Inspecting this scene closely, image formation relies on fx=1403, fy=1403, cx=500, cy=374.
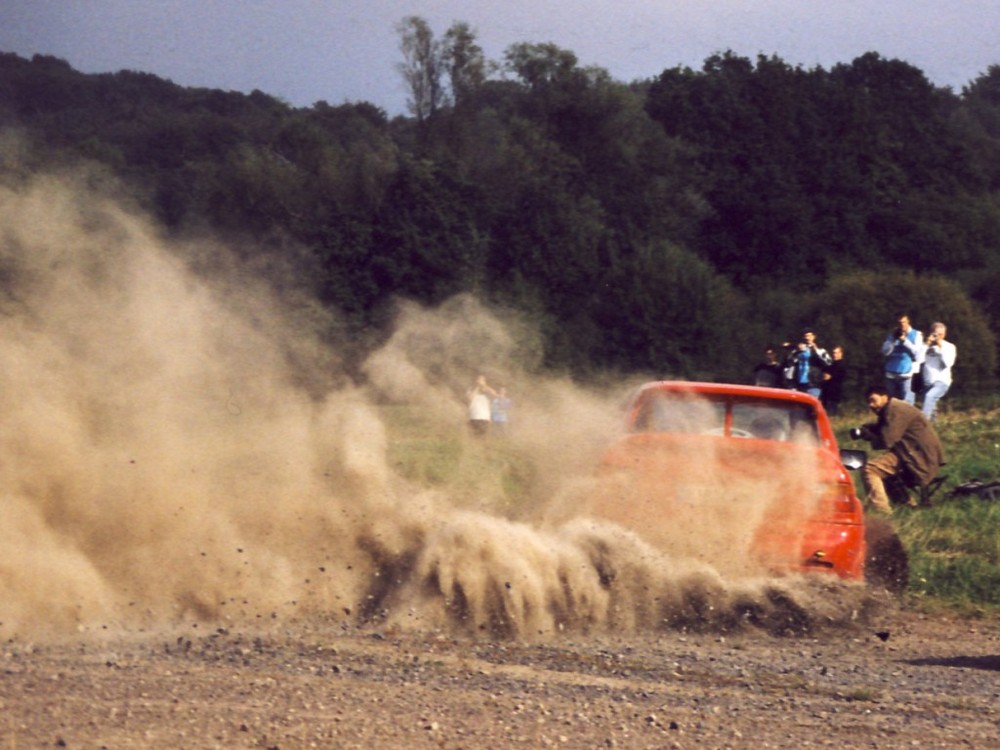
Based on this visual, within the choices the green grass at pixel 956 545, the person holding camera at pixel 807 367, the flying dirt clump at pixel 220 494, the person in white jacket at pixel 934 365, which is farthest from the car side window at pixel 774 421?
the person holding camera at pixel 807 367

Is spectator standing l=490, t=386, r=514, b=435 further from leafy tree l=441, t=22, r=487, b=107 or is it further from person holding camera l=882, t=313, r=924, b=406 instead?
leafy tree l=441, t=22, r=487, b=107

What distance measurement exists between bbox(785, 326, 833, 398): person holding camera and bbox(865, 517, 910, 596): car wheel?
12087 millimetres

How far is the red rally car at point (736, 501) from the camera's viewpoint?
30.6 ft

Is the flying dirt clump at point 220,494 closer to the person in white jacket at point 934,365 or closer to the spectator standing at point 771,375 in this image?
the person in white jacket at point 934,365

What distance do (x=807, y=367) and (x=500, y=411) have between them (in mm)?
10666

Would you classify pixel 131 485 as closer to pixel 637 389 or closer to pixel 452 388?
pixel 637 389

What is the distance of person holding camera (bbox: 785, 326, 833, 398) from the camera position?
23234mm

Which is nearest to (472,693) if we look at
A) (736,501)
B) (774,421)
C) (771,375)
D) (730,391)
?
(736,501)

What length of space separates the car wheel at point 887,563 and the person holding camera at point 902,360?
9926 mm

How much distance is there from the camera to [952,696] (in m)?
7.32

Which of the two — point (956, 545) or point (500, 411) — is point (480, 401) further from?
point (956, 545)

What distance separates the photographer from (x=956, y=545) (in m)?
12.6

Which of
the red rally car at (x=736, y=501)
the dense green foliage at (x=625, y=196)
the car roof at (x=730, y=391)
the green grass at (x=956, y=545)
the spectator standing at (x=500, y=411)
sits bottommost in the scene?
the green grass at (x=956, y=545)

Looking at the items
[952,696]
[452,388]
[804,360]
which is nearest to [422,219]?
[804,360]
